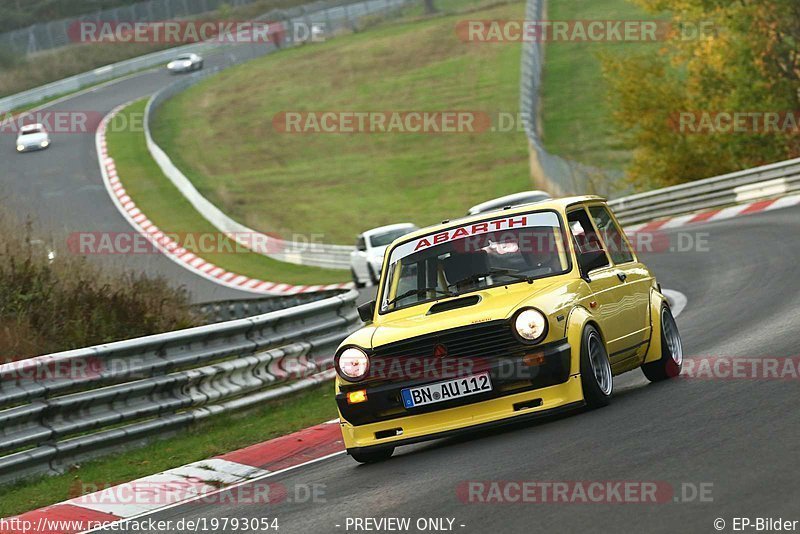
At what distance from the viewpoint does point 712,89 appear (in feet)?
110

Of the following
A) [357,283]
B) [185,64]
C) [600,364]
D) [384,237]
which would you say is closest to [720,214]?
[384,237]

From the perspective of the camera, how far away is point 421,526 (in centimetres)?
604

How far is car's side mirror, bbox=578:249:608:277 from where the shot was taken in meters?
9.35

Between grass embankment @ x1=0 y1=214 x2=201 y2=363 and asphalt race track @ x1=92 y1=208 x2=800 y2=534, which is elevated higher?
grass embankment @ x1=0 y1=214 x2=201 y2=363

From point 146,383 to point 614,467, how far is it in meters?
5.02

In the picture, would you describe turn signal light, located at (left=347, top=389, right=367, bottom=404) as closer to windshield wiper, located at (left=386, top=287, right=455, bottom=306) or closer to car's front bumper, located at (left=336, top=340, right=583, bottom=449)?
car's front bumper, located at (left=336, top=340, right=583, bottom=449)

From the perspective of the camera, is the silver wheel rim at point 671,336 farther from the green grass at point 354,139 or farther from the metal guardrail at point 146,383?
the green grass at point 354,139

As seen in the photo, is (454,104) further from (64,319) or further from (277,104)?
(64,319)

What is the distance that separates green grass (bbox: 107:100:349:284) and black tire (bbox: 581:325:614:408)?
75.1 feet

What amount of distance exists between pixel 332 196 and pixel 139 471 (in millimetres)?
36167

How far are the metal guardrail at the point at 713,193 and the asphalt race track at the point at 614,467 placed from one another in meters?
17.1

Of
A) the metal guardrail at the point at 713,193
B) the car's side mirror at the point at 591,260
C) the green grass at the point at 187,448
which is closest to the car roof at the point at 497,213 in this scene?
the car's side mirror at the point at 591,260

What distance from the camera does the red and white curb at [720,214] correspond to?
27.0m

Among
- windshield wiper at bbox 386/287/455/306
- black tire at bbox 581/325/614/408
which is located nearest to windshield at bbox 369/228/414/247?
windshield wiper at bbox 386/287/455/306
